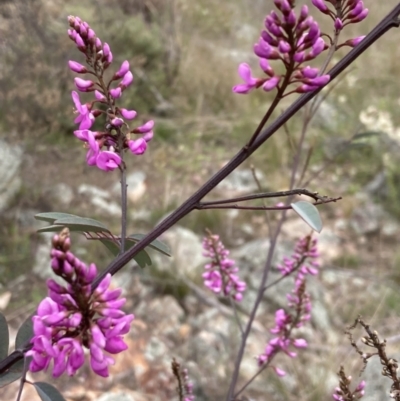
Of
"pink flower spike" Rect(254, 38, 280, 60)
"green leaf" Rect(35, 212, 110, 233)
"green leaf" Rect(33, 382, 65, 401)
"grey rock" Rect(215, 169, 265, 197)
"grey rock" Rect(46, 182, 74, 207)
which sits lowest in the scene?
"green leaf" Rect(33, 382, 65, 401)

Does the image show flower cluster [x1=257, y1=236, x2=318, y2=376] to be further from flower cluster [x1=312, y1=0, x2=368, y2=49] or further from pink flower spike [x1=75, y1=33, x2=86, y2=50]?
pink flower spike [x1=75, y1=33, x2=86, y2=50]

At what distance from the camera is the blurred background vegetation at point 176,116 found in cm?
357

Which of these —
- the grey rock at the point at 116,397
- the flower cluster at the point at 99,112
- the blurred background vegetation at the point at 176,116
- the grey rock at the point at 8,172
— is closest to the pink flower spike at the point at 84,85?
the flower cluster at the point at 99,112

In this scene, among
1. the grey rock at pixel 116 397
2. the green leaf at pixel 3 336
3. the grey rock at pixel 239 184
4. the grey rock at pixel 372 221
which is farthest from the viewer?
the grey rock at pixel 239 184

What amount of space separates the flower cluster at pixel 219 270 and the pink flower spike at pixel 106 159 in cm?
56

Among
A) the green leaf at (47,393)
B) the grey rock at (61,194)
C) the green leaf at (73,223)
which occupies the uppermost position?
the grey rock at (61,194)

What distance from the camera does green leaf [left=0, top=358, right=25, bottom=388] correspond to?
57 centimetres

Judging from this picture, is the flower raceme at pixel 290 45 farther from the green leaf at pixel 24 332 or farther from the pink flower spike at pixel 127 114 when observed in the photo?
the green leaf at pixel 24 332

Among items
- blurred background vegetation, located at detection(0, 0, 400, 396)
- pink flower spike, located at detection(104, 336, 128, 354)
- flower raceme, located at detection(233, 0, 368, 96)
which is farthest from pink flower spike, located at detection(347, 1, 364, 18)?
blurred background vegetation, located at detection(0, 0, 400, 396)

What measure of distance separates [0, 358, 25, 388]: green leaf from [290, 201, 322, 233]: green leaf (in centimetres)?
39

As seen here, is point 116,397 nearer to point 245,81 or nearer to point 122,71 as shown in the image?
point 122,71

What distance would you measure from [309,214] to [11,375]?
42cm

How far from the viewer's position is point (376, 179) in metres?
4.17

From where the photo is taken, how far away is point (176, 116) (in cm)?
505
